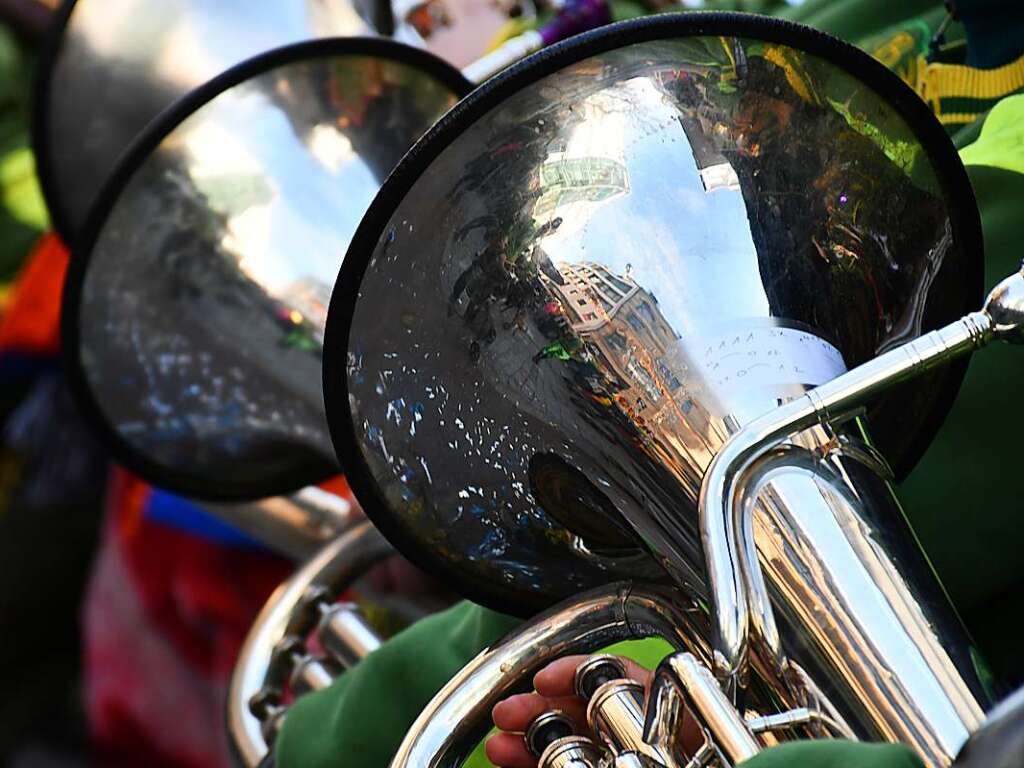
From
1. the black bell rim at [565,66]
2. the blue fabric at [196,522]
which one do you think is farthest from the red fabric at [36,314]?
the black bell rim at [565,66]

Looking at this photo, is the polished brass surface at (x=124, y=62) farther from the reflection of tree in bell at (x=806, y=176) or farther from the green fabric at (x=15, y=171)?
the green fabric at (x=15, y=171)

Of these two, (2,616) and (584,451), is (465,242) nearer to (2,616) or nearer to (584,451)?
(584,451)

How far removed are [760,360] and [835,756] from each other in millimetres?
257

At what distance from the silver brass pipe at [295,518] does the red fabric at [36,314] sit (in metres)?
0.99

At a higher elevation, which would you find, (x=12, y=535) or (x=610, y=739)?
(x=12, y=535)

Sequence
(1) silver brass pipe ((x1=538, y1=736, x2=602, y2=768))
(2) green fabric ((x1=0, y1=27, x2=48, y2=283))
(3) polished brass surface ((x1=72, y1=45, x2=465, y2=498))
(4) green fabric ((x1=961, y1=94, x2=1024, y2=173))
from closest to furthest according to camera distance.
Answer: (1) silver brass pipe ((x1=538, y1=736, x2=602, y2=768)) < (4) green fabric ((x1=961, y1=94, x2=1024, y2=173)) < (3) polished brass surface ((x1=72, y1=45, x2=465, y2=498)) < (2) green fabric ((x1=0, y1=27, x2=48, y2=283))

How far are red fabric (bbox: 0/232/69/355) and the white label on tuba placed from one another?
1856mm

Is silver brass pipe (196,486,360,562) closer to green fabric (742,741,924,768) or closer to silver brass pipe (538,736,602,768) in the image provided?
silver brass pipe (538,736,602,768)

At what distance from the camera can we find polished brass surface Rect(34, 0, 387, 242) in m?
1.52

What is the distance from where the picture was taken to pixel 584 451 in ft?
2.73

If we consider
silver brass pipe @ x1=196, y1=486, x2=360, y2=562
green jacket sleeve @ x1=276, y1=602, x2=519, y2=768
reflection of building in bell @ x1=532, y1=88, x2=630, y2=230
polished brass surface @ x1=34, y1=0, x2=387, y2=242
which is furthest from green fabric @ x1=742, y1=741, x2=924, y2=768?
polished brass surface @ x1=34, y1=0, x2=387, y2=242

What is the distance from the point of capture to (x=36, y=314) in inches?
97.3

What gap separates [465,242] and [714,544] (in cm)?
22

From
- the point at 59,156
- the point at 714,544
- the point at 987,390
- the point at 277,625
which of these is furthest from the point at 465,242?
the point at 59,156
